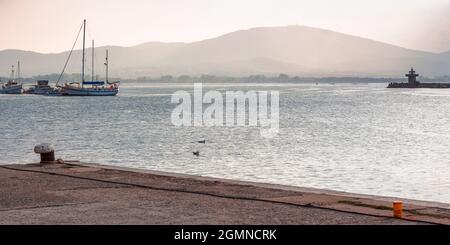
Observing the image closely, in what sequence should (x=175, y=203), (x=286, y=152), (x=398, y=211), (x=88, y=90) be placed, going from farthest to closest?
(x=88, y=90)
(x=286, y=152)
(x=175, y=203)
(x=398, y=211)

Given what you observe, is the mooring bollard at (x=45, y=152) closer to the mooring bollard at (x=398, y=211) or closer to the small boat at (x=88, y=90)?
the mooring bollard at (x=398, y=211)

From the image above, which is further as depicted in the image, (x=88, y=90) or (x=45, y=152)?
(x=88, y=90)

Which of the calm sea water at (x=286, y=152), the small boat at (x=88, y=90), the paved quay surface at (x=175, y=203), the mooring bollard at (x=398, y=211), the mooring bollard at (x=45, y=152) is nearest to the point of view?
the paved quay surface at (x=175, y=203)

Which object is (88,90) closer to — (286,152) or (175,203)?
(286,152)

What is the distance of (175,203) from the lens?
12664 mm

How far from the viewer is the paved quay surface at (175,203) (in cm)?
1112

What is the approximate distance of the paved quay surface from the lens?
1112cm

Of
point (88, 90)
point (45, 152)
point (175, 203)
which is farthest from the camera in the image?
point (88, 90)

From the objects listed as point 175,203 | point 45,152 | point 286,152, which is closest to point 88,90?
point 286,152

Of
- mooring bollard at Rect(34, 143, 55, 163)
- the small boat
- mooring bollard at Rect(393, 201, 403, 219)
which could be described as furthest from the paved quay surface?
the small boat

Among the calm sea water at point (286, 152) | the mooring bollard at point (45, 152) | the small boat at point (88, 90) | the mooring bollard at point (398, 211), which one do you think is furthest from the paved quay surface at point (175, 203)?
the small boat at point (88, 90)

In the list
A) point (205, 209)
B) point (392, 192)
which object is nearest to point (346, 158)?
point (392, 192)
